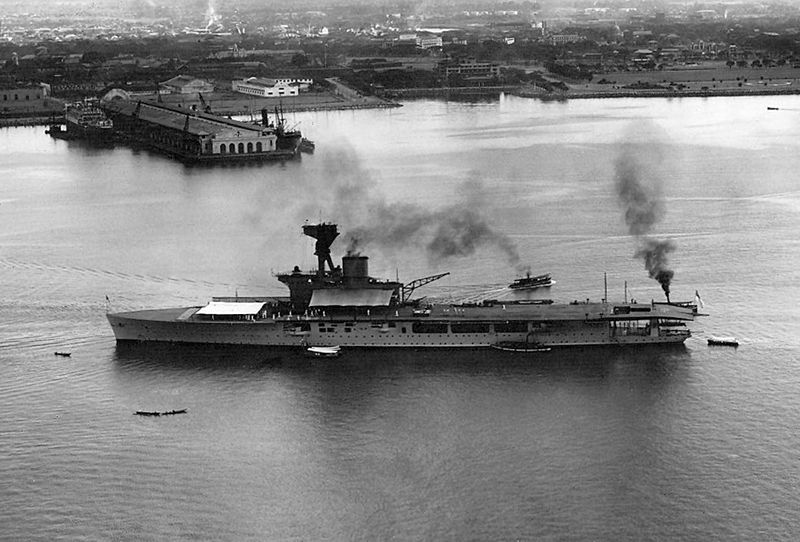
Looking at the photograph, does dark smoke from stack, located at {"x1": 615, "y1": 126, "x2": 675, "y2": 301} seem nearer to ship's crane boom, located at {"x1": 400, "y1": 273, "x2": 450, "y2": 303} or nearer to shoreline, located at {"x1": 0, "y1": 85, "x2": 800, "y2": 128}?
ship's crane boom, located at {"x1": 400, "y1": 273, "x2": 450, "y2": 303}

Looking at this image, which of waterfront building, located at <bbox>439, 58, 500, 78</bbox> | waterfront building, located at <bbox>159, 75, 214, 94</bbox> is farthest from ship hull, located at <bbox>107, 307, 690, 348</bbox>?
waterfront building, located at <bbox>439, 58, 500, 78</bbox>

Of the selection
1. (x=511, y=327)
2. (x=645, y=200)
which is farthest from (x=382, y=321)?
(x=645, y=200)

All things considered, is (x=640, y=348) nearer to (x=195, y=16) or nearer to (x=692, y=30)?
(x=692, y=30)

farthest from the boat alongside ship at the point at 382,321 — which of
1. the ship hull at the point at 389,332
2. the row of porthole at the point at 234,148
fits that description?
the row of porthole at the point at 234,148

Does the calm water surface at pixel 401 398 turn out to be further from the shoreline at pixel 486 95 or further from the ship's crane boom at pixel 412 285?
the shoreline at pixel 486 95

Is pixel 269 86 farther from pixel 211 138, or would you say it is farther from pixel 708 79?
pixel 708 79
